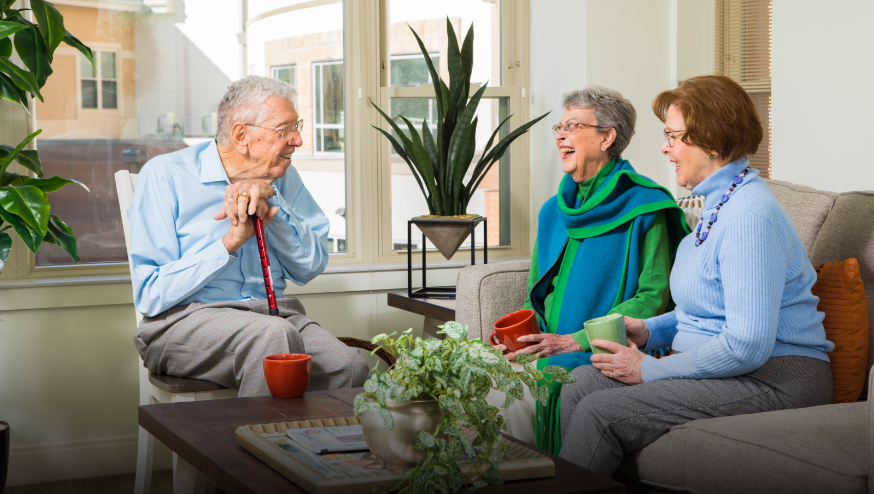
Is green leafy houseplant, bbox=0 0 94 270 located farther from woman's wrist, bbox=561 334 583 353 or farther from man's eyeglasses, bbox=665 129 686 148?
man's eyeglasses, bbox=665 129 686 148

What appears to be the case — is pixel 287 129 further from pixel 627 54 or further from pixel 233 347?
pixel 627 54

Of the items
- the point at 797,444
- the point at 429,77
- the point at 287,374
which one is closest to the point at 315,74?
the point at 429,77

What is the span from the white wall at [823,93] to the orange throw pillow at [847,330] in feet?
2.28

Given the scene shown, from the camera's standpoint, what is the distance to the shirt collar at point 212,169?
246 cm

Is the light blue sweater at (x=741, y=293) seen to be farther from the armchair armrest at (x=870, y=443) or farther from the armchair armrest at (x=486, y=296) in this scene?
the armchair armrest at (x=486, y=296)

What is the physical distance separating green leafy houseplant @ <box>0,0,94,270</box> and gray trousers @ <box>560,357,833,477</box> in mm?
1475

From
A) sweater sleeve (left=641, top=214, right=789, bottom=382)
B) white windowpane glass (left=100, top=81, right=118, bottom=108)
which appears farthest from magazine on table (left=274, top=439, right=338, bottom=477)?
white windowpane glass (left=100, top=81, right=118, bottom=108)

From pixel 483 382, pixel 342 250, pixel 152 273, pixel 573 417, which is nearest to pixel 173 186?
pixel 152 273

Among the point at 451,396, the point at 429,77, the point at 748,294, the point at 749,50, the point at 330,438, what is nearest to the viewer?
the point at 451,396

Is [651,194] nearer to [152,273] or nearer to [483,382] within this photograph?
[483,382]

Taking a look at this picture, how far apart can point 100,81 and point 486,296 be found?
1713 mm

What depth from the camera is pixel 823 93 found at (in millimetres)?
2580

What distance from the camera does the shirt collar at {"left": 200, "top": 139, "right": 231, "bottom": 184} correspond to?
246 centimetres

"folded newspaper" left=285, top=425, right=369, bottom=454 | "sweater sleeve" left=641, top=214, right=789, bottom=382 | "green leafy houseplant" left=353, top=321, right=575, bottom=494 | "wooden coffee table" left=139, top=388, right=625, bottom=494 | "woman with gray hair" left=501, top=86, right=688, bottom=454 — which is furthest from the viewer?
"woman with gray hair" left=501, top=86, right=688, bottom=454
